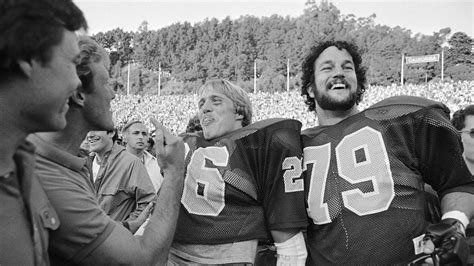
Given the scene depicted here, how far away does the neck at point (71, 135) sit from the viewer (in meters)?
1.59

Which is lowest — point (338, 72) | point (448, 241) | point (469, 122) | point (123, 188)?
point (123, 188)

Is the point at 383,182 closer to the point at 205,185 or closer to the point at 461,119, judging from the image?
the point at 205,185

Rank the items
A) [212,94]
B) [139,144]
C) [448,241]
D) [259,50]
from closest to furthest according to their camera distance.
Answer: [448,241] → [212,94] → [139,144] → [259,50]

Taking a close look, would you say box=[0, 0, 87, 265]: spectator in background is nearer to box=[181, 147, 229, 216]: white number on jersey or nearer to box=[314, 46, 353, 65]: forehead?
box=[181, 147, 229, 216]: white number on jersey

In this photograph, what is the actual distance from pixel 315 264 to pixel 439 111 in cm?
84

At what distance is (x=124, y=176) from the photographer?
12.8 ft

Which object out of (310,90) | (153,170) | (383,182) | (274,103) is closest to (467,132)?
(310,90)

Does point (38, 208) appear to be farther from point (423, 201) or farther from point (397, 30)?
point (397, 30)

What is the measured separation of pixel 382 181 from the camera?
2.21 meters

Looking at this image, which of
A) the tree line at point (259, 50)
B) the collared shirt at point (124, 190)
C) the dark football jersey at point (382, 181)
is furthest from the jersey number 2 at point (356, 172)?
the tree line at point (259, 50)

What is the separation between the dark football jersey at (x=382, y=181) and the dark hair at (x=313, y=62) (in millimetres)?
464

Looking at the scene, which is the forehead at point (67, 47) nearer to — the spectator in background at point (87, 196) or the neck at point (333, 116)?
the spectator in background at point (87, 196)

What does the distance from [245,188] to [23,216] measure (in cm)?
131

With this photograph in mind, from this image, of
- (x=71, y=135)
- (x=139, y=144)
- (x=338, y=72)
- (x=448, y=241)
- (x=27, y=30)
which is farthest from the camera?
(x=139, y=144)
